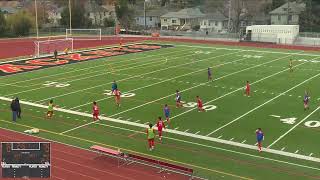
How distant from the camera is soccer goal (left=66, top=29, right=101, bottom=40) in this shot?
2816 inches

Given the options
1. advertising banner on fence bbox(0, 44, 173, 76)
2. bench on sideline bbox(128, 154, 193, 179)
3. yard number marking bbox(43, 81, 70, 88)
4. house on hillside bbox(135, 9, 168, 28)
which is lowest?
bench on sideline bbox(128, 154, 193, 179)

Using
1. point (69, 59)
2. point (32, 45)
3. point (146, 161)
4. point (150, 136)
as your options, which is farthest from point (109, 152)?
point (32, 45)

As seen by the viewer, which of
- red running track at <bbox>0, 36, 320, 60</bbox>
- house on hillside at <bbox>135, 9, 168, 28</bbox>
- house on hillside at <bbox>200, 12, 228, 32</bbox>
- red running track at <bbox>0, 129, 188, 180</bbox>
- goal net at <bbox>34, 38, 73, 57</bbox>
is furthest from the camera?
house on hillside at <bbox>135, 9, 168, 28</bbox>

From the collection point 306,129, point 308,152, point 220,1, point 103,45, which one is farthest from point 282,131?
point 220,1

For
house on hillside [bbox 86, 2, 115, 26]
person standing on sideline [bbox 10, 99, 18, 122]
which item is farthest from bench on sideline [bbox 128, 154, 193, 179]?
house on hillside [bbox 86, 2, 115, 26]

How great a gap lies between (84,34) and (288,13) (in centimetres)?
3676

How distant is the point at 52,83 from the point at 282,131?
58.3 feet

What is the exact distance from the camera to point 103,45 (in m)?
60.1

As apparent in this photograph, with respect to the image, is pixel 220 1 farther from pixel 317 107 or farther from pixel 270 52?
pixel 317 107

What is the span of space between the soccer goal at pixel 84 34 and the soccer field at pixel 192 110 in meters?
27.2

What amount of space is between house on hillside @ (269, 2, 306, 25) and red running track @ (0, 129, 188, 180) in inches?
2825

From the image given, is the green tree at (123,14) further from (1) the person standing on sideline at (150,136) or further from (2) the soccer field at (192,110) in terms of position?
(1) the person standing on sideline at (150,136)

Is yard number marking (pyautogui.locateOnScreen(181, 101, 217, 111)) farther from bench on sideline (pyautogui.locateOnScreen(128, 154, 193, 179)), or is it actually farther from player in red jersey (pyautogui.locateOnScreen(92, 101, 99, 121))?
bench on sideline (pyautogui.locateOnScreen(128, 154, 193, 179))

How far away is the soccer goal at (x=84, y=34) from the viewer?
71519 mm
